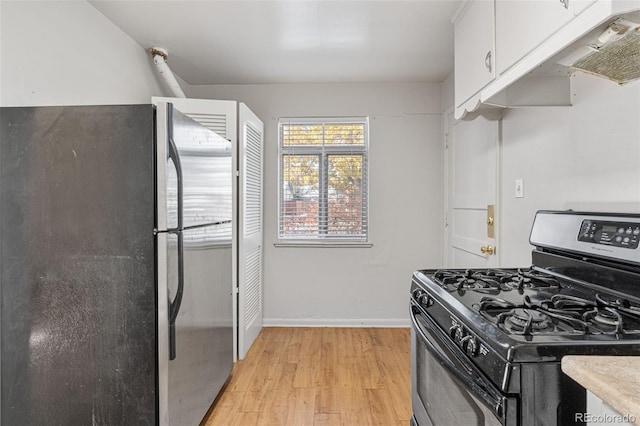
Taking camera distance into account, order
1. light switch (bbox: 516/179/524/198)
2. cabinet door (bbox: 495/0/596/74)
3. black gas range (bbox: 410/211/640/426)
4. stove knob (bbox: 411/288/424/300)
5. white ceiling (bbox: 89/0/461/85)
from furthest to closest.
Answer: white ceiling (bbox: 89/0/461/85) → light switch (bbox: 516/179/524/198) → stove knob (bbox: 411/288/424/300) → cabinet door (bbox: 495/0/596/74) → black gas range (bbox: 410/211/640/426)

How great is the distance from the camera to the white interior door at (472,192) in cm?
247

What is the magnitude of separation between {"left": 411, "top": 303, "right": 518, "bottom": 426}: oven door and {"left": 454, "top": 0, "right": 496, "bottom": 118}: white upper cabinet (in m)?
A: 1.16

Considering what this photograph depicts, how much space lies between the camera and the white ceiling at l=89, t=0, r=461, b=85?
2279 mm

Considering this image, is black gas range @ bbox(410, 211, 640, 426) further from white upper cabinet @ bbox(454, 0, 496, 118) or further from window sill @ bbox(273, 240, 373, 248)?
window sill @ bbox(273, 240, 373, 248)

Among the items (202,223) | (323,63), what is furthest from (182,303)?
(323,63)

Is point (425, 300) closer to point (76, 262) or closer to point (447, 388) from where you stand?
point (447, 388)

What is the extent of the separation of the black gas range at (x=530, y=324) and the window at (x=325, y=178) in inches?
84.5

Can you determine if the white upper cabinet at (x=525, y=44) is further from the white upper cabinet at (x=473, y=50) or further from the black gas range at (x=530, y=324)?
the black gas range at (x=530, y=324)

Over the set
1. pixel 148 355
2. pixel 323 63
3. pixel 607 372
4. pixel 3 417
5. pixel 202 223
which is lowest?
pixel 3 417

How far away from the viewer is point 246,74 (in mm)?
3463

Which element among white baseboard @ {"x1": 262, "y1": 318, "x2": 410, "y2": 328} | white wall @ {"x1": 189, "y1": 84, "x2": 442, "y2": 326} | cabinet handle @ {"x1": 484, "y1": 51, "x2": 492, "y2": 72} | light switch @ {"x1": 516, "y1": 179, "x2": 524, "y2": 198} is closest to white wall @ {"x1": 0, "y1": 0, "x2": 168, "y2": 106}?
white wall @ {"x1": 189, "y1": 84, "x2": 442, "y2": 326}

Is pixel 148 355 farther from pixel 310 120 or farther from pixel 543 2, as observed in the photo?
pixel 310 120

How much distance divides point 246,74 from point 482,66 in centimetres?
231

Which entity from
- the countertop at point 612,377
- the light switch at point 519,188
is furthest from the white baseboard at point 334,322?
the countertop at point 612,377
